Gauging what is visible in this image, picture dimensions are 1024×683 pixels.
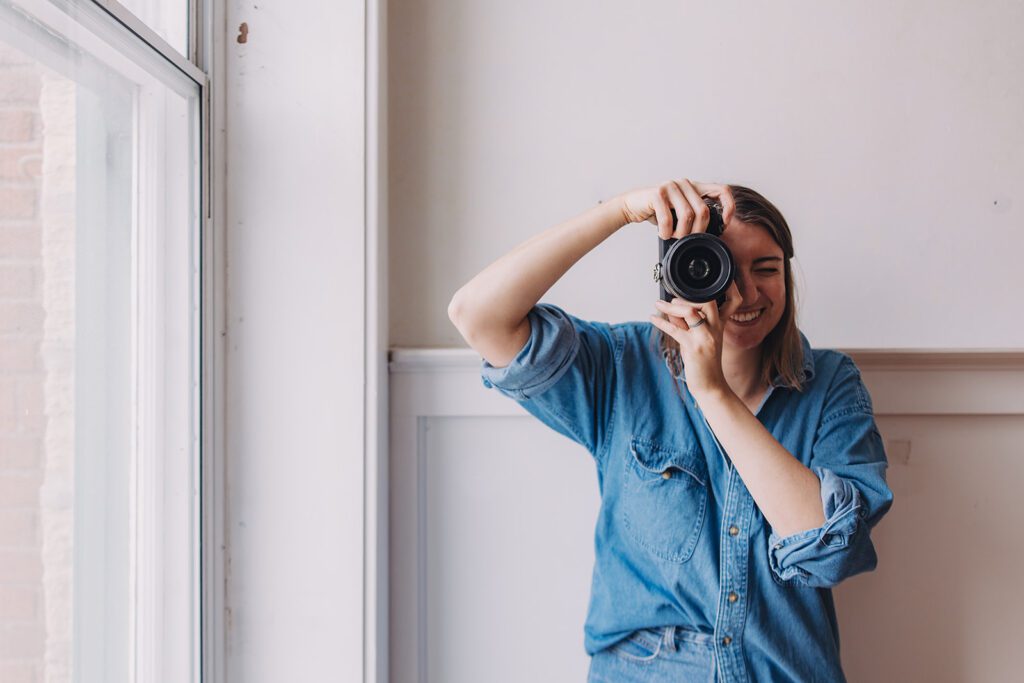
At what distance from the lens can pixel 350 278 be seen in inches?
38.0

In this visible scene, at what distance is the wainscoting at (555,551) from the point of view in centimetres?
107

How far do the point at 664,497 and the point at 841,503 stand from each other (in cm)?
20

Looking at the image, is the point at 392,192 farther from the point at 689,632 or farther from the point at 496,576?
the point at 689,632

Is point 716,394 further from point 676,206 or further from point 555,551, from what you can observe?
point 555,551

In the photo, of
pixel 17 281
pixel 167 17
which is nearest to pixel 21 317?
pixel 17 281

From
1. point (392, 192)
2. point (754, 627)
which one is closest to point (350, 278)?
point (392, 192)

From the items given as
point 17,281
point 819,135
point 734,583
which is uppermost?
point 819,135

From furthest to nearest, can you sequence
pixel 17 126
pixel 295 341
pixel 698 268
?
pixel 295 341, pixel 698 268, pixel 17 126

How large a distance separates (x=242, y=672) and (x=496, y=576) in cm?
39

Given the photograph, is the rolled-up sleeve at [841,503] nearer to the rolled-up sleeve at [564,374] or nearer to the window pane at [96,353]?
the rolled-up sleeve at [564,374]

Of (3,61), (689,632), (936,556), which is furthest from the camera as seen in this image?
(936,556)

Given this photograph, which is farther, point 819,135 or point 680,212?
point 819,135

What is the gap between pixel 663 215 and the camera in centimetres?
76

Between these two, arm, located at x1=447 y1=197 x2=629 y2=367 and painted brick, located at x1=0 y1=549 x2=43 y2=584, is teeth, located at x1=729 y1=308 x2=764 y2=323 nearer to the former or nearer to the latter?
arm, located at x1=447 y1=197 x2=629 y2=367
